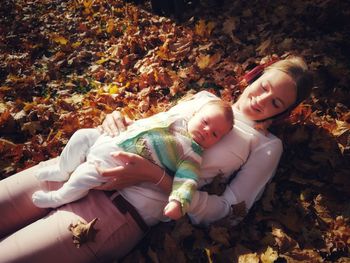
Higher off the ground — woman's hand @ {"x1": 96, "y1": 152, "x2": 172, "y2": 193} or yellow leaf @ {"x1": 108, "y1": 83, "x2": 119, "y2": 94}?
woman's hand @ {"x1": 96, "y1": 152, "x2": 172, "y2": 193}

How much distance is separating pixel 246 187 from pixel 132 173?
0.84m

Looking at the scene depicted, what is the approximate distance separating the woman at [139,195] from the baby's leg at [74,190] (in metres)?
0.06

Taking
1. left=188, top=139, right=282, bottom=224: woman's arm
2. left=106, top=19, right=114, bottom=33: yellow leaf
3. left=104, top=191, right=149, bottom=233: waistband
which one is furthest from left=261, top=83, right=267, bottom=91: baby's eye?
left=106, top=19, right=114, bottom=33: yellow leaf

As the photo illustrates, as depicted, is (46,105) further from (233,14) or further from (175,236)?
(233,14)

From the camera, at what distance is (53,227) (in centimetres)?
197

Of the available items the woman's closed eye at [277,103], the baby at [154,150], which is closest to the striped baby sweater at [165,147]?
the baby at [154,150]

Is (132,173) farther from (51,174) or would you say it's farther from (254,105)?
(254,105)

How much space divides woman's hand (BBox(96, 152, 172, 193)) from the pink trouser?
16cm

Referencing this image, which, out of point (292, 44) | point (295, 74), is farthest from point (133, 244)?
point (292, 44)

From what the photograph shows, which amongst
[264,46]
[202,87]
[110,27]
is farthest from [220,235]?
[110,27]

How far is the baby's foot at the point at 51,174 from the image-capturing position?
2.26 metres

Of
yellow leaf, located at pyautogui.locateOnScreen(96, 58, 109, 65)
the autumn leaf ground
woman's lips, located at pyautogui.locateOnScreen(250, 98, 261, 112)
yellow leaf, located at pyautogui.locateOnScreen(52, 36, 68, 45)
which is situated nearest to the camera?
the autumn leaf ground

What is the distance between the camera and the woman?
194cm

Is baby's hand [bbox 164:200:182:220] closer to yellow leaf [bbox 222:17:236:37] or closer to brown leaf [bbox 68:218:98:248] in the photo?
brown leaf [bbox 68:218:98:248]
